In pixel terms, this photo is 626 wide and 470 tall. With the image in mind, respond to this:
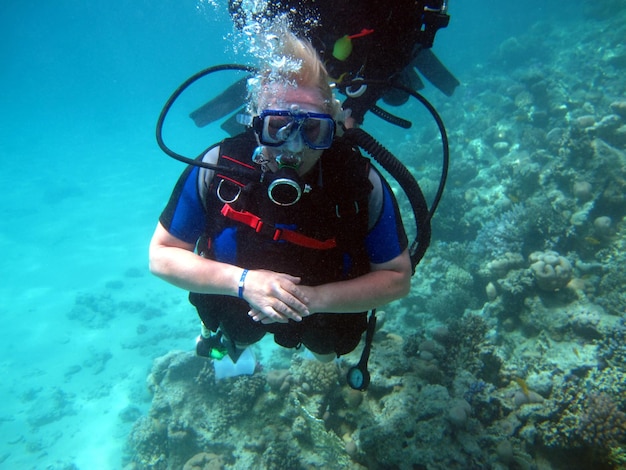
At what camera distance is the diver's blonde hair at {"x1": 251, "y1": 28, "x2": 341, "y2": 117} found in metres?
2.07

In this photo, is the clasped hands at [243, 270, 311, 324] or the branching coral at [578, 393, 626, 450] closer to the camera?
the clasped hands at [243, 270, 311, 324]

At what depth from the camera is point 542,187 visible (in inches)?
373

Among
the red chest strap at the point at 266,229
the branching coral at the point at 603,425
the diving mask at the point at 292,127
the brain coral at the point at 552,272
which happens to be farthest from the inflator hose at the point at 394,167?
the brain coral at the point at 552,272

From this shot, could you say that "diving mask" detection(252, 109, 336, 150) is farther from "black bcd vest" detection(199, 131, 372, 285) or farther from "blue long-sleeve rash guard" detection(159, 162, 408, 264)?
"blue long-sleeve rash guard" detection(159, 162, 408, 264)

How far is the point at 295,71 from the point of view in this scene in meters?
2.06

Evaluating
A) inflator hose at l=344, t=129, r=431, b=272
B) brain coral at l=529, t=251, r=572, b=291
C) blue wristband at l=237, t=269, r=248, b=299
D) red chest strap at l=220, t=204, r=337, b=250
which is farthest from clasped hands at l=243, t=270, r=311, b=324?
brain coral at l=529, t=251, r=572, b=291

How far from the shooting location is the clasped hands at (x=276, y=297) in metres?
1.88

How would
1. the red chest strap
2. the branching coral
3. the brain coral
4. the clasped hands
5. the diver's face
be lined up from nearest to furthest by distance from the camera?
1. the clasped hands
2. the diver's face
3. the red chest strap
4. the branching coral
5. the brain coral

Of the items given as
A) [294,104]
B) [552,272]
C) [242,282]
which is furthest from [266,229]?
[552,272]

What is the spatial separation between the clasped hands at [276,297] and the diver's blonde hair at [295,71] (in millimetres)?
1129

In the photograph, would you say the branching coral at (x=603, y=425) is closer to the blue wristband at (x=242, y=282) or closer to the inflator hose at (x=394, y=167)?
the inflator hose at (x=394, y=167)

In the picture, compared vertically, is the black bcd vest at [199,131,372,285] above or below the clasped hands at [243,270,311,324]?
above

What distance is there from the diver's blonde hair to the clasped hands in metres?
1.13

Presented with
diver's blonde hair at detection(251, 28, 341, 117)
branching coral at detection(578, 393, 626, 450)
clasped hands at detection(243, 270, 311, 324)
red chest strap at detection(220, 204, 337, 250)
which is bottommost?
branching coral at detection(578, 393, 626, 450)
